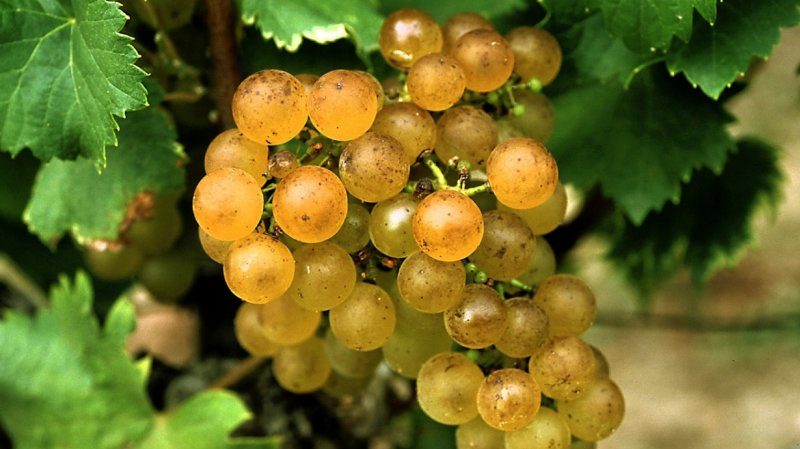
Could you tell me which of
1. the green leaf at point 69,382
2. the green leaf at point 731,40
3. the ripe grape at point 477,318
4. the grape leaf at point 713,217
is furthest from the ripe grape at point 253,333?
the grape leaf at point 713,217

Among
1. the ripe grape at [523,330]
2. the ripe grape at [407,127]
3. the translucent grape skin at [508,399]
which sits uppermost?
the ripe grape at [407,127]

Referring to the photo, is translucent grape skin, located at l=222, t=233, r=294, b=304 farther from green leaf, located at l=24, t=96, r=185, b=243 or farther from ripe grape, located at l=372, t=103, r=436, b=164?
green leaf, located at l=24, t=96, r=185, b=243

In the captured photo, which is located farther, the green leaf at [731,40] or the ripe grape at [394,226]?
the green leaf at [731,40]

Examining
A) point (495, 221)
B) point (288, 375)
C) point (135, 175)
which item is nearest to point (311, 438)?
point (288, 375)

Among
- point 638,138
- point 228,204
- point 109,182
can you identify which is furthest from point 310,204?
point 638,138

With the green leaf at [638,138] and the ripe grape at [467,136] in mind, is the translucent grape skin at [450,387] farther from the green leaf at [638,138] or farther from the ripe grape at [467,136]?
the green leaf at [638,138]

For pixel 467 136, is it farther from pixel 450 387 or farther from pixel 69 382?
pixel 69 382
